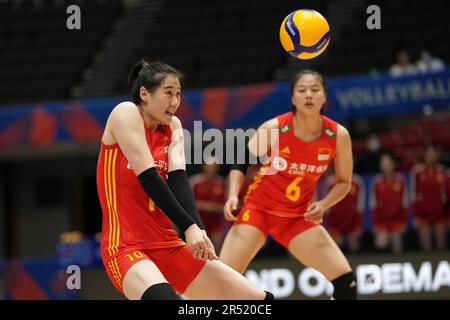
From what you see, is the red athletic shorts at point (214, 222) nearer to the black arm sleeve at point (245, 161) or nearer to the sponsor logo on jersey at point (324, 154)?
the black arm sleeve at point (245, 161)

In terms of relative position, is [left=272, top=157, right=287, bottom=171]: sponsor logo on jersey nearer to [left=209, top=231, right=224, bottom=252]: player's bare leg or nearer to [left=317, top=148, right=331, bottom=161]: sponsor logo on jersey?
[left=317, top=148, right=331, bottom=161]: sponsor logo on jersey

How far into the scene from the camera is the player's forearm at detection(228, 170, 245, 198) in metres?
6.83

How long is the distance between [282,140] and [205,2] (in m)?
11.6

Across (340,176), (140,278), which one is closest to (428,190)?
(340,176)

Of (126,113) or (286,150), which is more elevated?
(126,113)

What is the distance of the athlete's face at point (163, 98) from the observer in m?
5.03

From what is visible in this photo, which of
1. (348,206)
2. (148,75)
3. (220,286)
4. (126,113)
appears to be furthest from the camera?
(348,206)

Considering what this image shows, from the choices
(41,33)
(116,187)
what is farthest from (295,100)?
(41,33)

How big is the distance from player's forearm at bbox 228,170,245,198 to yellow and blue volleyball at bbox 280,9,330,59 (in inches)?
41.8

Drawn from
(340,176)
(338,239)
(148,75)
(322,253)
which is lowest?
(338,239)

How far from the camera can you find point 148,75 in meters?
5.08

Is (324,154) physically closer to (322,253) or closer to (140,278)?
(322,253)

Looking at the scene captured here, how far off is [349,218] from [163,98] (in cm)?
726

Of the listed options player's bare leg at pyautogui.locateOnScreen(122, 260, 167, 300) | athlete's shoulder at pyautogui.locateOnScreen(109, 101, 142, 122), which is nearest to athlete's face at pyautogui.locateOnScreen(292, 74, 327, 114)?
athlete's shoulder at pyautogui.locateOnScreen(109, 101, 142, 122)
